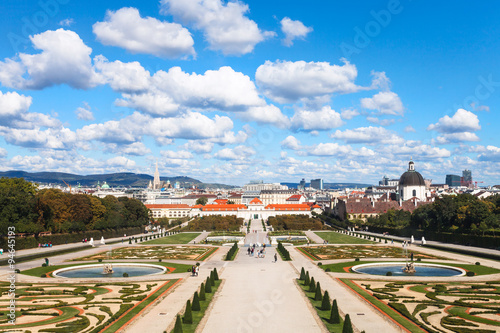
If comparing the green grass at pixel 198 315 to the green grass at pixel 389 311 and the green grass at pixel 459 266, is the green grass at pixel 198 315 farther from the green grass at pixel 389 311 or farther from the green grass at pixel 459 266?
the green grass at pixel 459 266

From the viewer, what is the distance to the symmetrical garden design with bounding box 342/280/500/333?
23.7m

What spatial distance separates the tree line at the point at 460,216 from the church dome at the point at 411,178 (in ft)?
186

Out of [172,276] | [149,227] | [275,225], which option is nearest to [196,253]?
[172,276]

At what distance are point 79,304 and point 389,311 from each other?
19.9 meters

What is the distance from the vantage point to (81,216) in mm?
85812

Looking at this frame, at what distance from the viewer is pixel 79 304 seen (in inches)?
1121

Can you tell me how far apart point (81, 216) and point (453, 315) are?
75.5 metres

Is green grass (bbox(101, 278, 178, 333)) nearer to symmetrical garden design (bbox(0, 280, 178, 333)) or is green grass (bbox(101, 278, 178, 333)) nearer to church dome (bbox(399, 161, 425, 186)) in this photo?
symmetrical garden design (bbox(0, 280, 178, 333))

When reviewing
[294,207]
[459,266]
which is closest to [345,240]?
[459,266]

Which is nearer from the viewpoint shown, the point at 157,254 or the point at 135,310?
the point at 135,310

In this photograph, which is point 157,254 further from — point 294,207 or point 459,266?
point 294,207

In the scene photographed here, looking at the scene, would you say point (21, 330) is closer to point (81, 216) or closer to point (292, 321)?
point (292, 321)

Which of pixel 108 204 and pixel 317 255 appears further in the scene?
pixel 108 204

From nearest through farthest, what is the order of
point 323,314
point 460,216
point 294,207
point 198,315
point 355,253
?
point 198,315 < point 323,314 < point 355,253 < point 460,216 < point 294,207
